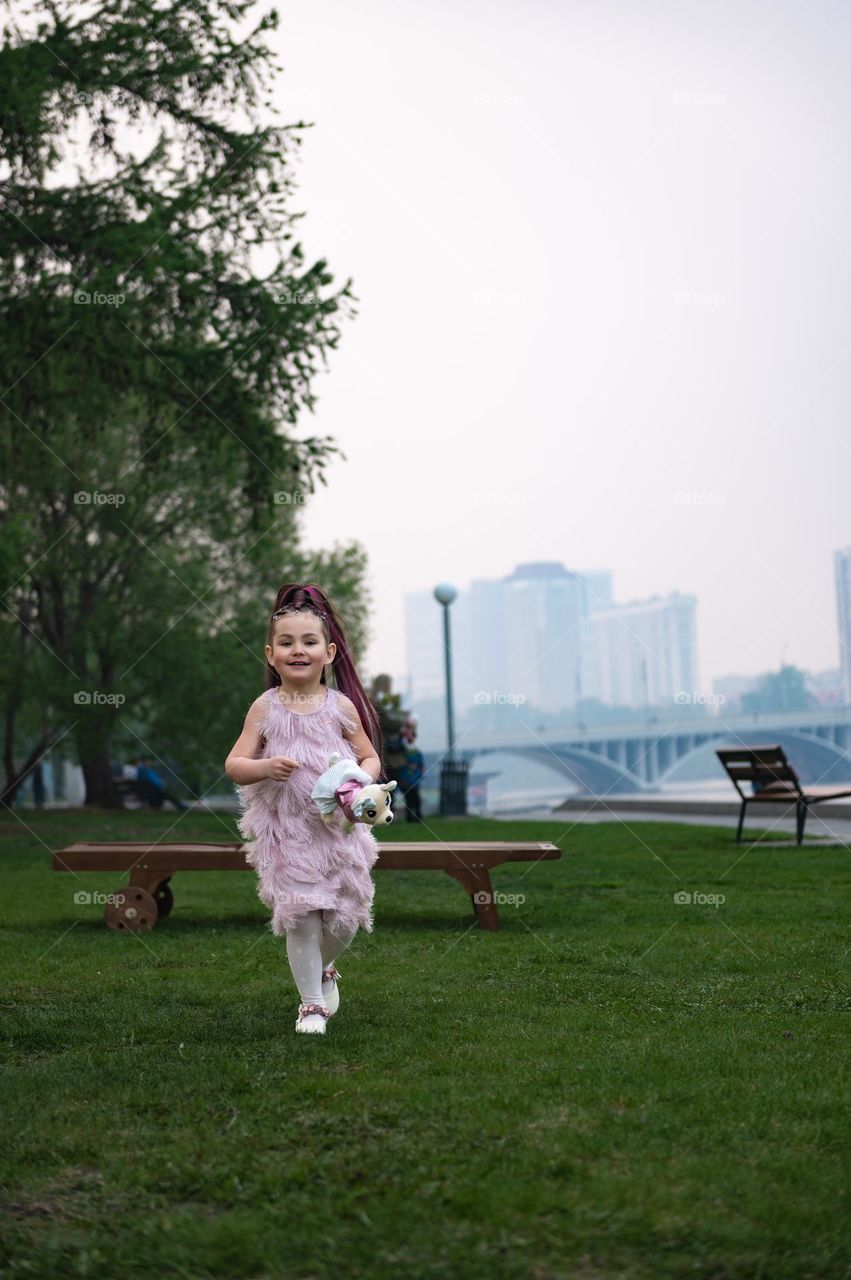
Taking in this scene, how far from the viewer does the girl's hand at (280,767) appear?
5.30m

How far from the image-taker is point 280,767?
5.30m

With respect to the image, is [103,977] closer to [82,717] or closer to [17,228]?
[17,228]

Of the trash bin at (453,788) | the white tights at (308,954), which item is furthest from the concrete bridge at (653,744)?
the white tights at (308,954)

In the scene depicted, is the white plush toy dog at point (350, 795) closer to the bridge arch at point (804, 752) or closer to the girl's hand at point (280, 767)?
the girl's hand at point (280, 767)

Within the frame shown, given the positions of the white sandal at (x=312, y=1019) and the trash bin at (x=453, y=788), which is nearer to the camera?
the white sandal at (x=312, y=1019)

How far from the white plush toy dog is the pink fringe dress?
0.34 ft

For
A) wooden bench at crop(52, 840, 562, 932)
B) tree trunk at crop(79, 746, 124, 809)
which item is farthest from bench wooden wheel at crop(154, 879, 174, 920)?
tree trunk at crop(79, 746, 124, 809)

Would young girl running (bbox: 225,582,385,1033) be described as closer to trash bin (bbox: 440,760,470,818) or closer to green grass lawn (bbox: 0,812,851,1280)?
green grass lawn (bbox: 0,812,851,1280)

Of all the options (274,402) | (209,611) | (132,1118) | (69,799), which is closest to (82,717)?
(209,611)

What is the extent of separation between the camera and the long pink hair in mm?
5766

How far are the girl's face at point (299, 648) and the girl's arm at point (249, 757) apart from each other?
188mm

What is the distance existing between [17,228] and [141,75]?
2.39 metres

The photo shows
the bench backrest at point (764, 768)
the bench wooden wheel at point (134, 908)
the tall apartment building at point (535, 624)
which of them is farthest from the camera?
the tall apartment building at point (535, 624)

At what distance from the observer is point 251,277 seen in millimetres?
15977
